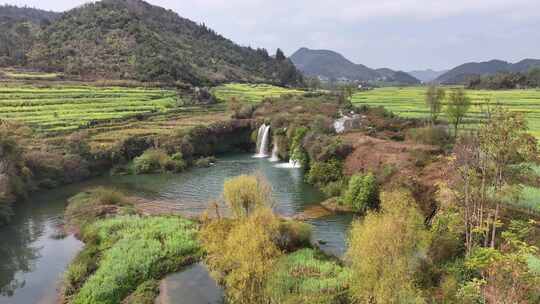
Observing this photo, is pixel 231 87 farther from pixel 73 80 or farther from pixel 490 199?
pixel 490 199

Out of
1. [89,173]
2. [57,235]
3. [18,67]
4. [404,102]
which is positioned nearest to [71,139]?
[89,173]

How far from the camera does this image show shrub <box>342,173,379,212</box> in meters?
43.7

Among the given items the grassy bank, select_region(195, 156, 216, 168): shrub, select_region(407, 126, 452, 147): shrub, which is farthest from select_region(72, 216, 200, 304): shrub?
select_region(407, 126, 452, 147): shrub

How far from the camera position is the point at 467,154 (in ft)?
81.3

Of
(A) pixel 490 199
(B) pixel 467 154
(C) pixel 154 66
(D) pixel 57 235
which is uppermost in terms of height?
(C) pixel 154 66

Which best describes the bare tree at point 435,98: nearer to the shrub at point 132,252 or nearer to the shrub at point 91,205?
the shrub at point 132,252

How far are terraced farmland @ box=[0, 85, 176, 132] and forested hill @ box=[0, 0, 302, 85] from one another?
2253cm

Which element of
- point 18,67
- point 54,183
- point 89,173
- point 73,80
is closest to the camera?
point 54,183

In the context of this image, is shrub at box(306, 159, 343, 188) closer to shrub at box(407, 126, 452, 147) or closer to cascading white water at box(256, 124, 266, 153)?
shrub at box(407, 126, 452, 147)

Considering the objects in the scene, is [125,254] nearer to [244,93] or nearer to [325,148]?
[325,148]

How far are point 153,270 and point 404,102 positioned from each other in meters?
77.7

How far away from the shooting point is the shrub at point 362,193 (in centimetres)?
4372

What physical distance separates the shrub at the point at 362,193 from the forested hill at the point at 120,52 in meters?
92.3

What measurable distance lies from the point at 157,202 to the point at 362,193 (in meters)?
22.4
